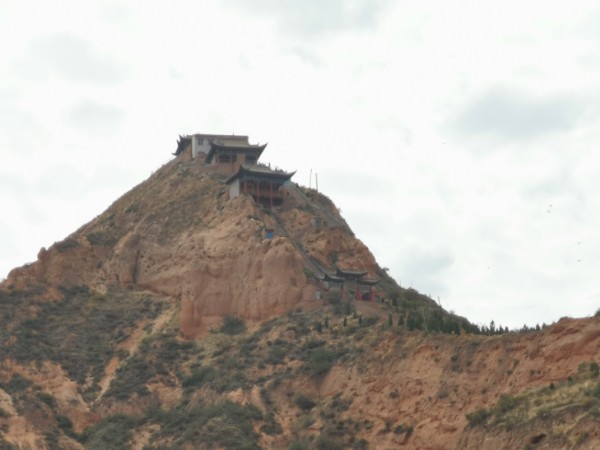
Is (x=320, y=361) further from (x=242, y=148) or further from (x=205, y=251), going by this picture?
(x=242, y=148)

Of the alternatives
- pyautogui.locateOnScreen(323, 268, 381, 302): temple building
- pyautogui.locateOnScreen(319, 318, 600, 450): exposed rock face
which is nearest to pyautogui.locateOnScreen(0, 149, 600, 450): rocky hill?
pyautogui.locateOnScreen(319, 318, 600, 450): exposed rock face

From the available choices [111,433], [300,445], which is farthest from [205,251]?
[300,445]

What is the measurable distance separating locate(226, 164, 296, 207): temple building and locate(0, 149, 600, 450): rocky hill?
1.10 metres

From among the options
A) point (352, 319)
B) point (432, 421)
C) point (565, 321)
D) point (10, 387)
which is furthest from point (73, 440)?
point (565, 321)

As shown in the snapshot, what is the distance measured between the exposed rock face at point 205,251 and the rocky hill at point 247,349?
124 millimetres

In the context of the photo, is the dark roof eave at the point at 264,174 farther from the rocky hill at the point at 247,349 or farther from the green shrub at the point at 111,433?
the green shrub at the point at 111,433

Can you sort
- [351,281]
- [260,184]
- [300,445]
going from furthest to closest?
[260,184] → [351,281] → [300,445]

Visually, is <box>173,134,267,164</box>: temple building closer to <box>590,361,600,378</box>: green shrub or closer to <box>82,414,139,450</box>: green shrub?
<box>82,414,139,450</box>: green shrub

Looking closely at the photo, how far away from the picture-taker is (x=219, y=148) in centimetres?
9244

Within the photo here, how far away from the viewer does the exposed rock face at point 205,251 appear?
7550 cm

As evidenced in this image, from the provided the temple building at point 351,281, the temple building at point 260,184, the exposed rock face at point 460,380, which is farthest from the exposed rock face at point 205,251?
the exposed rock face at point 460,380

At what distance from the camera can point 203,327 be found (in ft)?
249

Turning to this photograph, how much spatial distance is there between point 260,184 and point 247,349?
17092 millimetres

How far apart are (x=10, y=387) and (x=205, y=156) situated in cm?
3105
